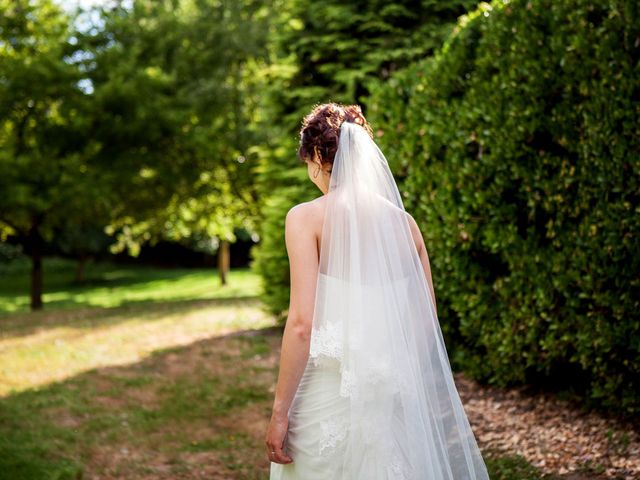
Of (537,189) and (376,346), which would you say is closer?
(376,346)

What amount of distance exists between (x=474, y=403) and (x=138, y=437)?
3170 millimetres

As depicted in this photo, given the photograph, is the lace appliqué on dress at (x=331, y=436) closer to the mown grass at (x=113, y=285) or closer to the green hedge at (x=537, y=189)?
the green hedge at (x=537, y=189)

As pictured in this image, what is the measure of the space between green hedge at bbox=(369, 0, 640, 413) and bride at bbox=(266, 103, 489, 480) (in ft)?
7.90

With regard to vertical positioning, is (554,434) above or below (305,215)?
below

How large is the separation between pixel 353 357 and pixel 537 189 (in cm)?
318

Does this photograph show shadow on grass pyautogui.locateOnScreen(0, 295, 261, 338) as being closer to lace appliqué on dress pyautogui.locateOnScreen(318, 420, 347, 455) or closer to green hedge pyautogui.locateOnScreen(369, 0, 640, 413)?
green hedge pyautogui.locateOnScreen(369, 0, 640, 413)

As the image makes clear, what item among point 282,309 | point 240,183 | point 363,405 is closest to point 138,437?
point 363,405

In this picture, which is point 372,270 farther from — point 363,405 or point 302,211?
point 363,405

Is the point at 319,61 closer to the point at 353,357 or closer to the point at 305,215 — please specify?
the point at 305,215

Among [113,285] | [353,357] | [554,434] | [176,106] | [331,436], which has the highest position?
[176,106]

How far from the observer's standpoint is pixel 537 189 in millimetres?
5289

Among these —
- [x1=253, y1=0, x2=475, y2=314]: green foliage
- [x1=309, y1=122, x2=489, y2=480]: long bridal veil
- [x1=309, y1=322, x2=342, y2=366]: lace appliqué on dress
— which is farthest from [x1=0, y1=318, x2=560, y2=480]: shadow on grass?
[x1=253, y1=0, x2=475, y2=314]: green foliage

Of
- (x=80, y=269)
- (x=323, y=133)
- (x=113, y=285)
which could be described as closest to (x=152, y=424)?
(x=323, y=133)

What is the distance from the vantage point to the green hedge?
4.57 m
